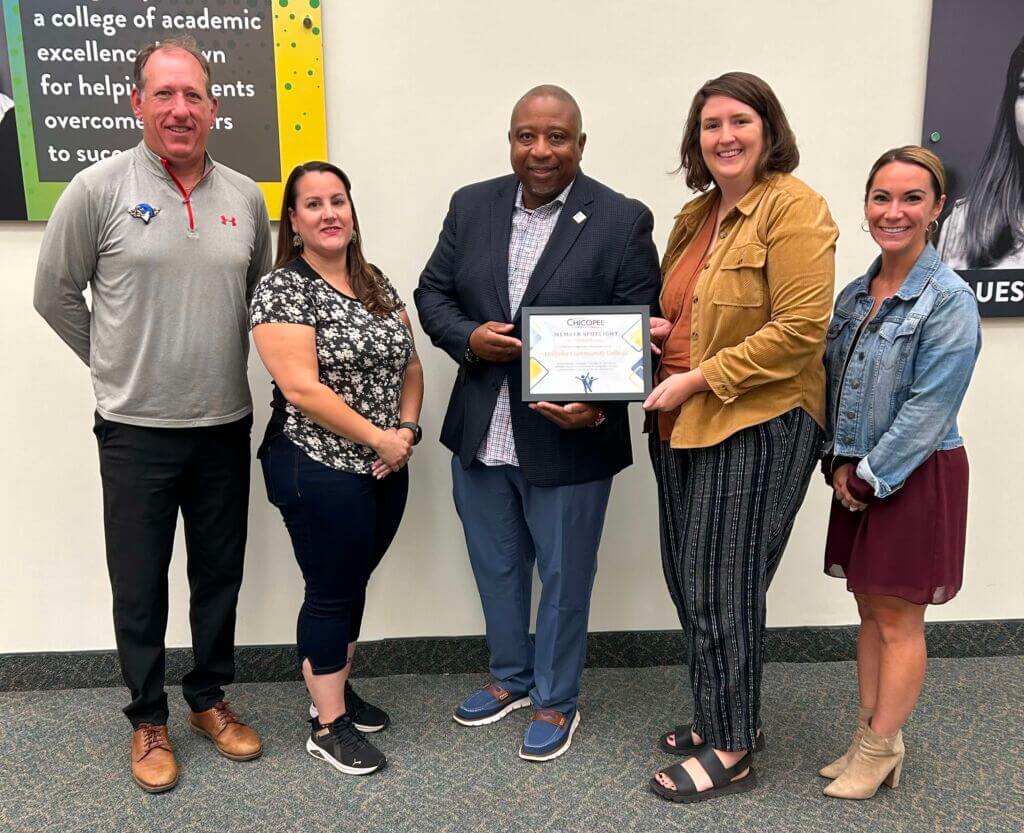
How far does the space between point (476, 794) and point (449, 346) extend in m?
1.09

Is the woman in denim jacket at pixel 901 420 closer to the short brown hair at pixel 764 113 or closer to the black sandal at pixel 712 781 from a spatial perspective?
the short brown hair at pixel 764 113

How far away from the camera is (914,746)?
6.59ft

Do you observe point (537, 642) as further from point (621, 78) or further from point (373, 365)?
point (621, 78)

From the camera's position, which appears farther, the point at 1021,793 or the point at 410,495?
the point at 410,495

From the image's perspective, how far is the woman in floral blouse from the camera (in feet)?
5.62

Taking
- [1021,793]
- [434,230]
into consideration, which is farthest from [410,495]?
[1021,793]

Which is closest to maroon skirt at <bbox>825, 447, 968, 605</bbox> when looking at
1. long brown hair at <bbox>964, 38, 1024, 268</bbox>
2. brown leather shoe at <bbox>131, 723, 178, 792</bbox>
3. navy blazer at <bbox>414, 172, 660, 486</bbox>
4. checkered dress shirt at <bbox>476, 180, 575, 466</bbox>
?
navy blazer at <bbox>414, 172, 660, 486</bbox>

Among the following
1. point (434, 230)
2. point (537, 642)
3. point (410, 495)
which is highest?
point (434, 230)

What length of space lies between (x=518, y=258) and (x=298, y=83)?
0.85m

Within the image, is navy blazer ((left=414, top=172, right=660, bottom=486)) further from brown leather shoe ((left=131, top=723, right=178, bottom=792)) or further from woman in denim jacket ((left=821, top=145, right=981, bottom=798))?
brown leather shoe ((left=131, top=723, right=178, bottom=792))

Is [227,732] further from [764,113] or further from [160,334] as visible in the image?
[764,113]

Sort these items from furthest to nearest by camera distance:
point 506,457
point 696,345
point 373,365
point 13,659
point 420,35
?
point 13,659
point 420,35
point 506,457
point 373,365
point 696,345

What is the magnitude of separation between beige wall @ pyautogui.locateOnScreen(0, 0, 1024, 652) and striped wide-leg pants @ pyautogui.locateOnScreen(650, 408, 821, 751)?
26.0 inches

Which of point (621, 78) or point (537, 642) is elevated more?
point (621, 78)
